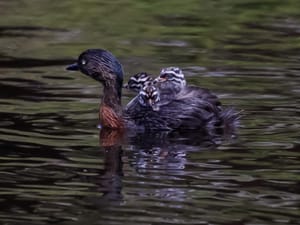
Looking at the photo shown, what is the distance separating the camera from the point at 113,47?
16578 millimetres

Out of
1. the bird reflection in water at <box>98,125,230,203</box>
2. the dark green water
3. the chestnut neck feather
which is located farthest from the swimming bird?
the dark green water

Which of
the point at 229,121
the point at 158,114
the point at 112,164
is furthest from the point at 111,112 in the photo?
the point at 112,164

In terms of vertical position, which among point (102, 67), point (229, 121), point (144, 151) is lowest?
point (144, 151)

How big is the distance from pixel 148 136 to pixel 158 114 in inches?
11.4

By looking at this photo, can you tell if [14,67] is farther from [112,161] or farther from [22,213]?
[22,213]

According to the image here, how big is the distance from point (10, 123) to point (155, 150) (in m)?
1.72

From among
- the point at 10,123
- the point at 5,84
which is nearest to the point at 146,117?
the point at 10,123

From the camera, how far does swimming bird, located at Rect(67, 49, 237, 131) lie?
12.0m

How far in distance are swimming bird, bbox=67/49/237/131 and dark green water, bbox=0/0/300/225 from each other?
24 centimetres

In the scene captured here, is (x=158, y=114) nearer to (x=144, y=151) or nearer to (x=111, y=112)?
(x=111, y=112)

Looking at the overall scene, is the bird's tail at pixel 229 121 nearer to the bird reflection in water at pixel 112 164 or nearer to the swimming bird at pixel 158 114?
the swimming bird at pixel 158 114

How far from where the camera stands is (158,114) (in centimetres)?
1202

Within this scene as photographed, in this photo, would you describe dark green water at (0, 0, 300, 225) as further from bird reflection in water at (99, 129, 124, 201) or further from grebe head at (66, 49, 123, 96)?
grebe head at (66, 49, 123, 96)

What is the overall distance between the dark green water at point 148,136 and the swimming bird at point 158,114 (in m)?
0.24
